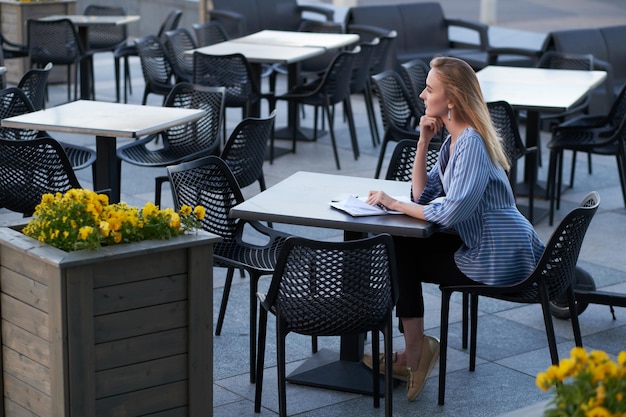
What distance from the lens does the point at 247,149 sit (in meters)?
6.40

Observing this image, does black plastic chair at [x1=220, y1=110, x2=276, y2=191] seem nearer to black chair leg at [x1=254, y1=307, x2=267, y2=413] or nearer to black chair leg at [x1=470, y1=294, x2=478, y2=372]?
black chair leg at [x1=470, y1=294, x2=478, y2=372]

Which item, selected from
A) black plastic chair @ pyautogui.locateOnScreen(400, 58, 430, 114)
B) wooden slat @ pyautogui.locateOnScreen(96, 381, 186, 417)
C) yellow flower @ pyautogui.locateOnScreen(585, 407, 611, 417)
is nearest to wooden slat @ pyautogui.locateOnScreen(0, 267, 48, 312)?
wooden slat @ pyautogui.locateOnScreen(96, 381, 186, 417)

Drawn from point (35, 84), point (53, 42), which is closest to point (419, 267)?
point (35, 84)

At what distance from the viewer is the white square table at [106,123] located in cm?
605

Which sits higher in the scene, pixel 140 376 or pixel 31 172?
pixel 31 172

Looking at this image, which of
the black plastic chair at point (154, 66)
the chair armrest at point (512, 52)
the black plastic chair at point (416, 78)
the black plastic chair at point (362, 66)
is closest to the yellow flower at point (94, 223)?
the black plastic chair at point (416, 78)

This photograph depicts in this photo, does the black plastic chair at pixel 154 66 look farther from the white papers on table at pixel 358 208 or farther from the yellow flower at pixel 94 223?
the yellow flower at pixel 94 223

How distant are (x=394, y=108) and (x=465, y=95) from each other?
11.3ft

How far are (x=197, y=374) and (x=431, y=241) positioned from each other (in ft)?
4.18

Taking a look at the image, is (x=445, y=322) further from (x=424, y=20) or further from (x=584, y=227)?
(x=424, y=20)

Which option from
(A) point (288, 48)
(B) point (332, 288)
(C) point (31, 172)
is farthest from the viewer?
(A) point (288, 48)

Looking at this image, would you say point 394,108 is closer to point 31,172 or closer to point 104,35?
point 31,172

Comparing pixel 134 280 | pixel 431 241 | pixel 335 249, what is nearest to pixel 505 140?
pixel 431 241

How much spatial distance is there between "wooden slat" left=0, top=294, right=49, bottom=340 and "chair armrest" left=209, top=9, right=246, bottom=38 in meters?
8.43
